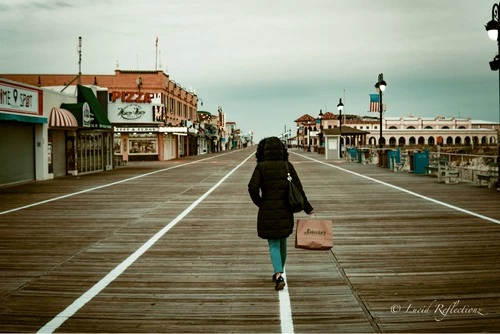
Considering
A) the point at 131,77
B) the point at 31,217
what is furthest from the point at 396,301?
the point at 131,77

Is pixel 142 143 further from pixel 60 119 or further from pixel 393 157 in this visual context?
pixel 393 157

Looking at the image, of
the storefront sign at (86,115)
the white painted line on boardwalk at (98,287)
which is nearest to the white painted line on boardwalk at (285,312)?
the white painted line on boardwalk at (98,287)

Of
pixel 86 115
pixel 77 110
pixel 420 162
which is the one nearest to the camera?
pixel 420 162

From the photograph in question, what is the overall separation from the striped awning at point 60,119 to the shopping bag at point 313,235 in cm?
2160

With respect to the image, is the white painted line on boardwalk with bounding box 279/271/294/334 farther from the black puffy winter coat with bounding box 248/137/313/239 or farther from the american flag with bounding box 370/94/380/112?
the american flag with bounding box 370/94/380/112

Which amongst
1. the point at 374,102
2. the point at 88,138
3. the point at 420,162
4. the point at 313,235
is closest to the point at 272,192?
the point at 313,235

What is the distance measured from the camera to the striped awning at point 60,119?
2522cm

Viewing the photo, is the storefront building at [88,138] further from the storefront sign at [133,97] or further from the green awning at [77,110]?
the storefront sign at [133,97]

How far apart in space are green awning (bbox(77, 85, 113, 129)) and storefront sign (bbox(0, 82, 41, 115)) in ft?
17.7

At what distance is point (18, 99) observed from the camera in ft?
70.6

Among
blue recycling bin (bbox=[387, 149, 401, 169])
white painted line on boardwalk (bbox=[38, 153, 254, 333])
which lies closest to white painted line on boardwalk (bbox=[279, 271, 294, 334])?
white painted line on boardwalk (bbox=[38, 153, 254, 333])

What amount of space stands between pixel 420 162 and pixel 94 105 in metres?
18.3

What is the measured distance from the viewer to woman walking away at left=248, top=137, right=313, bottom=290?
6.11 meters

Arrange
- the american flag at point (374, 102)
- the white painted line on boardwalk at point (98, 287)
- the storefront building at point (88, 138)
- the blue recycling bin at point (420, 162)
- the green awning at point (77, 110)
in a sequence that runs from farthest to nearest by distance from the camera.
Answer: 1. the american flag at point (374, 102)
2. the storefront building at point (88, 138)
3. the green awning at point (77, 110)
4. the blue recycling bin at point (420, 162)
5. the white painted line on boardwalk at point (98, 287)
